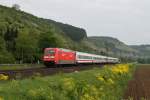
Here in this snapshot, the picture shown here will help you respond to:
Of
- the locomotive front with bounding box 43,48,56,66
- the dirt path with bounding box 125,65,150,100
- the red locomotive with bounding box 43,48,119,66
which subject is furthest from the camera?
the red locomotive with bounding box 43,48,119,66

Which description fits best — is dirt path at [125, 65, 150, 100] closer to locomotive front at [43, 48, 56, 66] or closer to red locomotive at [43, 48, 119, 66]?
locomotive front at [43, 48, 56, 66]

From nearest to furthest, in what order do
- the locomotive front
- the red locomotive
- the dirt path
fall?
the dirt path, the locomotive front, the red locomotive

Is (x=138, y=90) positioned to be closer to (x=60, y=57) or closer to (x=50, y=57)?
(x=50, y=57)

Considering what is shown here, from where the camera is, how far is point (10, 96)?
50.2 ft

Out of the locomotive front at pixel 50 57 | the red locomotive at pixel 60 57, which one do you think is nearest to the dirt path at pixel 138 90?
the locomotive front at pixel 50 57

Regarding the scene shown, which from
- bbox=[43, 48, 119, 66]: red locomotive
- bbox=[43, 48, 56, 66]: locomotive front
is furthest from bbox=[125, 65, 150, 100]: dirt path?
bbox=[43, 48, 119, 66]: red locomotive

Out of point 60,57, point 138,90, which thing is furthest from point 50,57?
point 138,90

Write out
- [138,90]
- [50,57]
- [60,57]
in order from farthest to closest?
[60,57]
[50,57]
[138,90]

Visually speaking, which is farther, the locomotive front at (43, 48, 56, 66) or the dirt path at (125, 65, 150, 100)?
the locomotive front at (43, 48, 56, 66)

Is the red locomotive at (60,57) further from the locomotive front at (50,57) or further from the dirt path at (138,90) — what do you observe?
the dirt path at (138,90)

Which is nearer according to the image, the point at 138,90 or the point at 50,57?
the point at 138,90

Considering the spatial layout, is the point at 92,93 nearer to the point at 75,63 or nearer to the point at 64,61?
the point at 64,61

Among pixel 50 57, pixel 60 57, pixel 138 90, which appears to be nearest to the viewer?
pixel 138 90

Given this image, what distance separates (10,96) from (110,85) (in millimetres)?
13152
